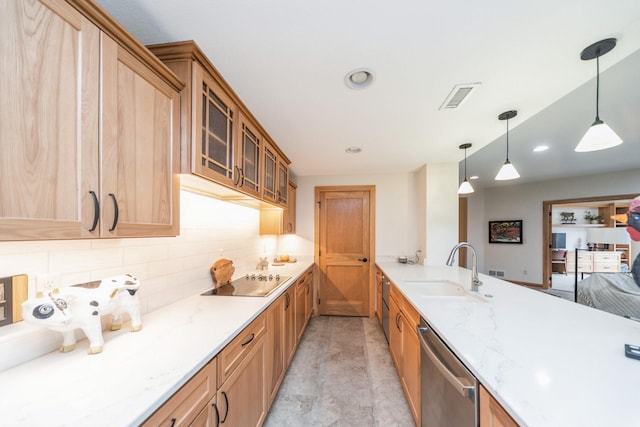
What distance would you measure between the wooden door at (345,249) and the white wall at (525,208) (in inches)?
170

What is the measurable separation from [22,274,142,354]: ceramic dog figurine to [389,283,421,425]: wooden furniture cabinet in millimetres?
1635

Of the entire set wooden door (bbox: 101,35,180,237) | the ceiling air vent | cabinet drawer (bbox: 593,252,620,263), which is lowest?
cabinet drawer (bbox: 593,252,620,263)

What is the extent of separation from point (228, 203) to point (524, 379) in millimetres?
2212

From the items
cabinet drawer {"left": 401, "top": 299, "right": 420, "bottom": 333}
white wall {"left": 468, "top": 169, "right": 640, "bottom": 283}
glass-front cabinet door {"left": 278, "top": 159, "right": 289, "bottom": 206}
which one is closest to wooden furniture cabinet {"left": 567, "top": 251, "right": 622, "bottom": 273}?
white wall {"left": 468, "top": 169, "right": 640, "bottom": 283}

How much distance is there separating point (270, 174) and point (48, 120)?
1701 millimetres

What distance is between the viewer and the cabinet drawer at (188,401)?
0.70 metres

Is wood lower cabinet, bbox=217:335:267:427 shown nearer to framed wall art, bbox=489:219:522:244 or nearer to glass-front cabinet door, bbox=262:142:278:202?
glass-front cabinet door, bbox=262:142:278:202

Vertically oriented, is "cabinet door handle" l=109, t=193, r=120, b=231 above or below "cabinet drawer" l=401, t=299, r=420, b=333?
above

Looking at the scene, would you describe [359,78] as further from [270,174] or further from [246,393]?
→ [246,393]

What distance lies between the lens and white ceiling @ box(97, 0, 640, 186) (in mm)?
979

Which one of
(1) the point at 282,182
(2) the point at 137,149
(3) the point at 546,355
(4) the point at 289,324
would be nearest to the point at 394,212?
(1) the point at 282,182

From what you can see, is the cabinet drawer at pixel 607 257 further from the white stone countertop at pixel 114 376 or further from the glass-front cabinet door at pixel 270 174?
the white stone countertop at pixel 114 376

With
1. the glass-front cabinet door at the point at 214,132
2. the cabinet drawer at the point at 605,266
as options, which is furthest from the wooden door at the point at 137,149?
the cabinet drawer at the point at 605,266

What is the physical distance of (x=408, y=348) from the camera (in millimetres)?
1739
